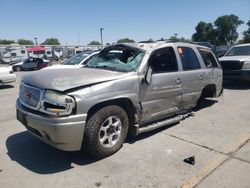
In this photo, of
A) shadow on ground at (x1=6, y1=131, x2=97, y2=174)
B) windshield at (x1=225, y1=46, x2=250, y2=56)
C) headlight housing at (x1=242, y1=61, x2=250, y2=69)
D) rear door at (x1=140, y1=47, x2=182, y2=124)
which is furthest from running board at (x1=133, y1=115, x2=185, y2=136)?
windshield at (x1=225, y1=46, x2=250, y2=56)

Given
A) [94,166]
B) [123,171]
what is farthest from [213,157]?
[94,166]

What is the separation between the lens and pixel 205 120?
19.2 feet

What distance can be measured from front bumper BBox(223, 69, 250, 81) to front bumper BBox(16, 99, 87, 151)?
26.3 feet

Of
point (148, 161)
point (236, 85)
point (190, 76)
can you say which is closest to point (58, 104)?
point (148, 161)

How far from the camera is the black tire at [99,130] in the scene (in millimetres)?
3727

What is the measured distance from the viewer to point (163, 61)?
4926 mm

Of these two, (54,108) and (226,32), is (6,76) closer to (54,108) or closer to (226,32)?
(54,108)

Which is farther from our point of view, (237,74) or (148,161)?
(237,74)

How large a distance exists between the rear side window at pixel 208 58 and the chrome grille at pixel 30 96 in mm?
3981

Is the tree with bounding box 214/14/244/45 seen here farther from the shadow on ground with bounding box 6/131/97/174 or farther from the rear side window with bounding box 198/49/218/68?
the shadow on ground with bounding box 6/131/97/174

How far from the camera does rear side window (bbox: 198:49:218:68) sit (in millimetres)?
6244

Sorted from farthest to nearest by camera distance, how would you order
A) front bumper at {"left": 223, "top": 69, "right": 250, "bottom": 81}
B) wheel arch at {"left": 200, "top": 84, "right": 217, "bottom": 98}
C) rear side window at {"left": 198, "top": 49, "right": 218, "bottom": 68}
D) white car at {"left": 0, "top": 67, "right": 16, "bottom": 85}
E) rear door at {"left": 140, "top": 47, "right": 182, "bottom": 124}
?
white car at {"left": 0, "top": 67, "right": 16, "bottom": 85}
front bumper at {"left": 223, "top": 69, "right": 250, "bottom": 81}
wheel arch at {"left": 200, "top": 84, "right": 217, "bottom": 98}
rear side window at {"left": 198, "top": 49, "right": 218, "bottom": 68}
rear door at {"left": 140, "top": 47, "right": 182, "bottom": 124}

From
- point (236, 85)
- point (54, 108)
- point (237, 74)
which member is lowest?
point (236, 85)

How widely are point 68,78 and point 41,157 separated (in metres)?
1.34
